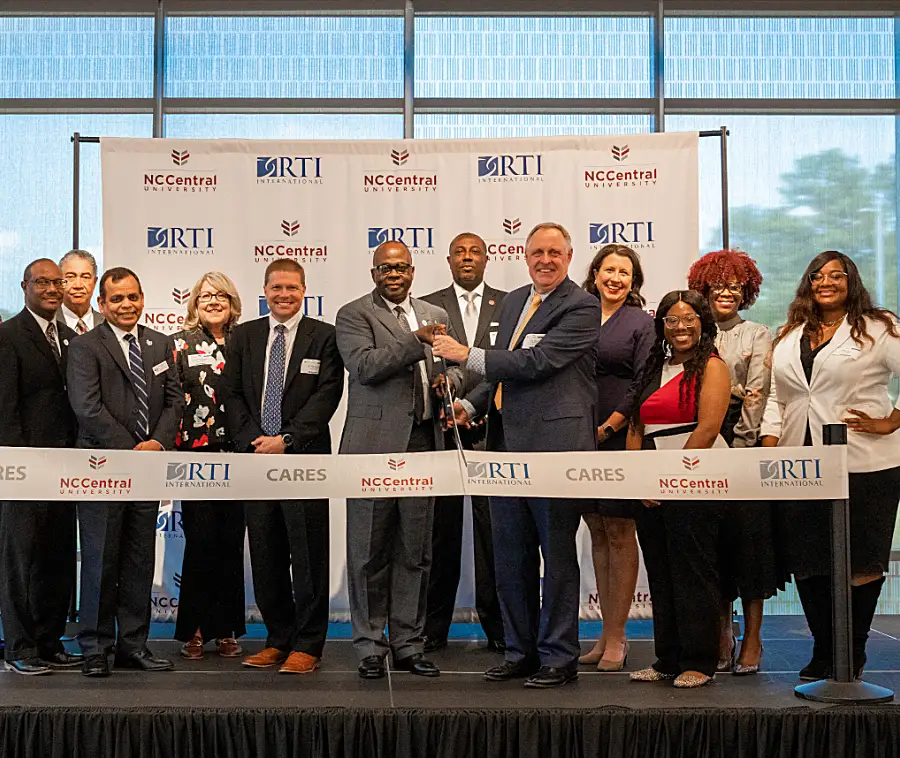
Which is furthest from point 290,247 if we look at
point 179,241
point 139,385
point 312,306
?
point 139,385

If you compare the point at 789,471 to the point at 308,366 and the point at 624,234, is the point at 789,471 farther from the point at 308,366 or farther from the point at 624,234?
the point at 624,234

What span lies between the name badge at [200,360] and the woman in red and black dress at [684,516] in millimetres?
2223

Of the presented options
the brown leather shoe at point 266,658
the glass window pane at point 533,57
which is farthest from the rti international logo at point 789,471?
the glass window pane at point 533,57

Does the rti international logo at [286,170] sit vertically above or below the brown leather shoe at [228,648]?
above

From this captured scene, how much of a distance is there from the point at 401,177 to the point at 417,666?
3047 mm

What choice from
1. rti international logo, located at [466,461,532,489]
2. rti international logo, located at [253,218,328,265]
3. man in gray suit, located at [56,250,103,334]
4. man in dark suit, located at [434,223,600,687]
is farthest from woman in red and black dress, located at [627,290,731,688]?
man in gray suit, located at [56,250,103,334]

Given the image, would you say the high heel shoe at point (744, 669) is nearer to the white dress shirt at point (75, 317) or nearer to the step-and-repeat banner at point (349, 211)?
the step-and-repeat banner at point (349, 211)

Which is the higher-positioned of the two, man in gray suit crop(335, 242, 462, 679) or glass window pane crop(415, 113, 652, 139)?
glass window pane crop(415, 113, 652, 139)

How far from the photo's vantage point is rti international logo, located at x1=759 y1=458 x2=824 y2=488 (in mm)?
4043

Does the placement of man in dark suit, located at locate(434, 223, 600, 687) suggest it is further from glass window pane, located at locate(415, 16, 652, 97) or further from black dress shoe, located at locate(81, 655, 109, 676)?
glass window pane, located at locate(415, 16, 652, 97)

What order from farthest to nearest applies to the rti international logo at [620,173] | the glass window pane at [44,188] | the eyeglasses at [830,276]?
1. the glass window pane at [44,188]
2. the rti international logo at [620,173]
3. the eyeglasses at [830,276]

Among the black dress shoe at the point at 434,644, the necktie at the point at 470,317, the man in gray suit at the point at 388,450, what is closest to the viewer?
the man in gray suit at the point at 388,450

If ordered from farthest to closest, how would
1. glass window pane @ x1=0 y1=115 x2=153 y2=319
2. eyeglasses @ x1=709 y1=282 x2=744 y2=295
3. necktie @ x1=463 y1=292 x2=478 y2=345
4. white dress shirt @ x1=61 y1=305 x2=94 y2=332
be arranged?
glass window pane @ x1=0 y1=115 x2=153 y2=319 < necktie @ x1=463 y1=292 x2=478 y2=345 < white dress shirt @ x1=61 y1=305 x2=94 y2=332 < eyeglasses @ x1=709 y1=282 x2=744 y2=295

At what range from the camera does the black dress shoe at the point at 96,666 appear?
4652mm
